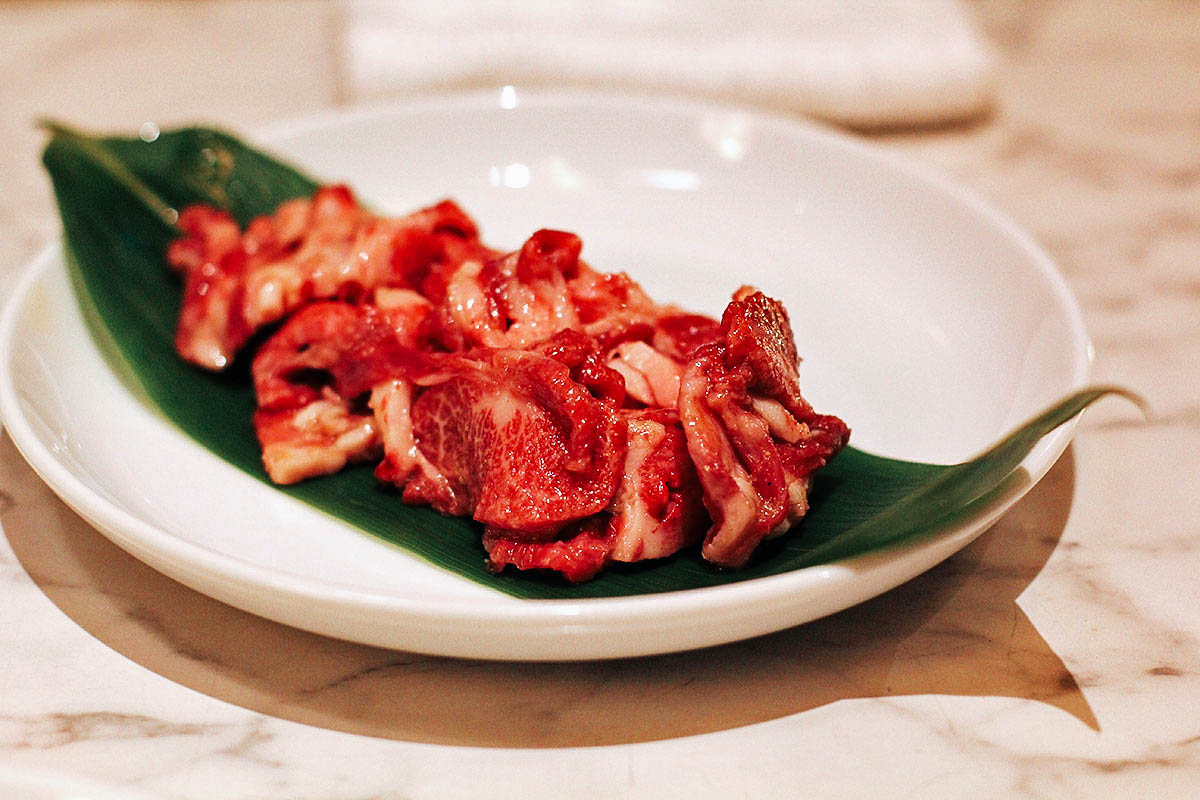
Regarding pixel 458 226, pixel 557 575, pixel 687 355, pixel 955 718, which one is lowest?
pixel 955 718

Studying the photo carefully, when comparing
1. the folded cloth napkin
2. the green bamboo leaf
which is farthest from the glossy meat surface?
the folded cloth napkin

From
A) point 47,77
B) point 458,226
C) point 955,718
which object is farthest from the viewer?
point 47,77

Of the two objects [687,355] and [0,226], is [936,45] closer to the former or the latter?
[687,355]

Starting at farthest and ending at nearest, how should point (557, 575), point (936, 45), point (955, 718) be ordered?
point (936, 45) → point (557, 575) → point (955, 718)

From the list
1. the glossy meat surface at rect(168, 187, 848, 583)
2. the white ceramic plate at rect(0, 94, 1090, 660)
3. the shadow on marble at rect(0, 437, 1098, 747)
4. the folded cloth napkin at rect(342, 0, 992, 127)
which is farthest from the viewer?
the folded cloth napkin at rect(342, 0, 992, 127)

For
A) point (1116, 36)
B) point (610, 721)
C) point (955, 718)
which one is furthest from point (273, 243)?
point (1116, 36)

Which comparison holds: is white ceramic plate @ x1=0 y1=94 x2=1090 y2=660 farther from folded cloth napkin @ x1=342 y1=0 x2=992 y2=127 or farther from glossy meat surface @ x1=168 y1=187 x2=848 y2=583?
folded cloth napkin @ x1=342 y1=0 x2=992 y2=127

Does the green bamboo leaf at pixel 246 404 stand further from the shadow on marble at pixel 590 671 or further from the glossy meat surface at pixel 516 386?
the shadow on marble at pixel 590 671
